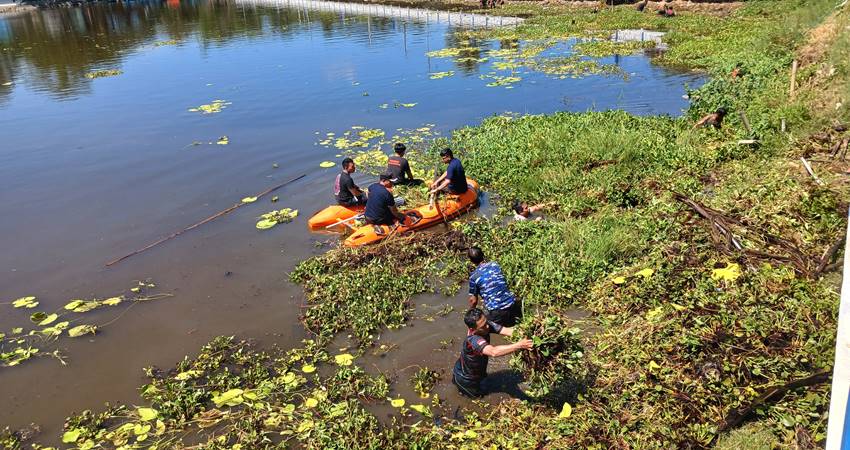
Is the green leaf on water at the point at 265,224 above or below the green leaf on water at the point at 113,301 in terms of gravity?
above

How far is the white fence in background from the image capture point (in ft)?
150

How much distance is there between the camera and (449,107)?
22.0 metres

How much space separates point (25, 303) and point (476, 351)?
31.0 feet

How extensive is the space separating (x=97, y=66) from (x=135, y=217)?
88.7ft

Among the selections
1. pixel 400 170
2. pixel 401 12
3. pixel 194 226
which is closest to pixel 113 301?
pixel 194 226

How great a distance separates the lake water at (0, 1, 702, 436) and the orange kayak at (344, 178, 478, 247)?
1064mm

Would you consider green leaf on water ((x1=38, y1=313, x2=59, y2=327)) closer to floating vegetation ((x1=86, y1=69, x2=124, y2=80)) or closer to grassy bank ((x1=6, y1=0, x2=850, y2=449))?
grassy bank ((x1=6, y1=0, x2=850, y2=449))

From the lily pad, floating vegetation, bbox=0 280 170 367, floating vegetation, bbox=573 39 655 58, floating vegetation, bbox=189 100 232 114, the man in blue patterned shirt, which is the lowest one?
the lily pad

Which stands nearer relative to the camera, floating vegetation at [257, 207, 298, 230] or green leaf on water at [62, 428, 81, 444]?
green leaf on water at [62, 428, 81, 444]

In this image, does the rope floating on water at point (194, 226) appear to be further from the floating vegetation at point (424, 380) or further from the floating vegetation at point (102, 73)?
the floating vegetation at point (102, 73)

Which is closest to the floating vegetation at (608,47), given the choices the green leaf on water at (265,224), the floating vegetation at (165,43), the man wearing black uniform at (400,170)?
the man wearing black uniform at (400,170)

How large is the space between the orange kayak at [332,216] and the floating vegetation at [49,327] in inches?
143

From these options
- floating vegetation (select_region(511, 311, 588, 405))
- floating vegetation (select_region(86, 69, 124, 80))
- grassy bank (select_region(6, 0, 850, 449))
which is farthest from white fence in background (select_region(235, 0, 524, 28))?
floating vegetation (select_region(511, 311, 588, 405))

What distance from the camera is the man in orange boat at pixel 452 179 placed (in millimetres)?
12234
